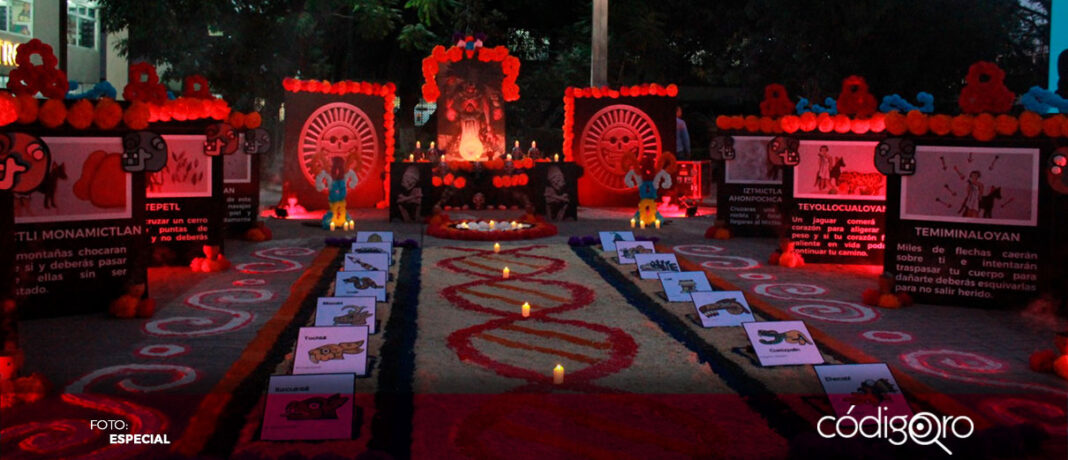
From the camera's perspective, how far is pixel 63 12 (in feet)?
39.8

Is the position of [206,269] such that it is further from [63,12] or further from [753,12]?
[753,12]

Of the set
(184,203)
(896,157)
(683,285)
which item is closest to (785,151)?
(896,157)

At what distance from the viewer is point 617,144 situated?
16656mm

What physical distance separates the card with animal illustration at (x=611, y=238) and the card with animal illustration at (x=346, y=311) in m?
4.68

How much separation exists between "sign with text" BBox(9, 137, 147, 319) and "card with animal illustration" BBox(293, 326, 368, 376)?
277cm

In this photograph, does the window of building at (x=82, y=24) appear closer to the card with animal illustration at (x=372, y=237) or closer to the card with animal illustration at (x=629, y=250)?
the card with animal illustration at (x=372, y=237)

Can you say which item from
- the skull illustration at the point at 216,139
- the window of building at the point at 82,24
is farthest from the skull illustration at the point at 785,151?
the window of building at the point at 82,24

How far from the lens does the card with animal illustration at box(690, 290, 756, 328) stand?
659 centimetres

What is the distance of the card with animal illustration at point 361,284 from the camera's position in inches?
286

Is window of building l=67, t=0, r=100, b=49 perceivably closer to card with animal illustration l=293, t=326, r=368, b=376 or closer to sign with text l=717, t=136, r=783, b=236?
sign with text l=717, t=136, r=783, b=236

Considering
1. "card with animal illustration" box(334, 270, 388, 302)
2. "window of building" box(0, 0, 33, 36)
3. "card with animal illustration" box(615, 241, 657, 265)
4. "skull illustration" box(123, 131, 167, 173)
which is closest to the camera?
"skull illustration" box(123, 131, 167, 173)

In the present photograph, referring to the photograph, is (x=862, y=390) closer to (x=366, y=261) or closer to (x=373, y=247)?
(x=366, y=261)

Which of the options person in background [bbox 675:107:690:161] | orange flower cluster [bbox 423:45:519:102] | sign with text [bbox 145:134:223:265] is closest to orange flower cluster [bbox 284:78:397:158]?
orange flower cluster [bbox 423:45:519:102]

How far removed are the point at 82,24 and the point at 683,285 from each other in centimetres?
2839
